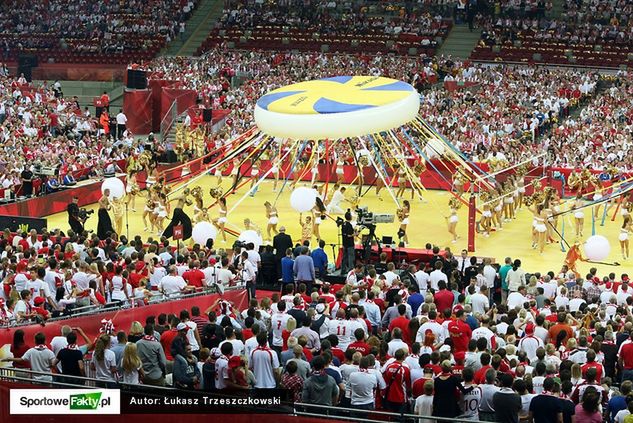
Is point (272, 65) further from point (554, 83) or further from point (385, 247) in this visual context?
point (385, 247)

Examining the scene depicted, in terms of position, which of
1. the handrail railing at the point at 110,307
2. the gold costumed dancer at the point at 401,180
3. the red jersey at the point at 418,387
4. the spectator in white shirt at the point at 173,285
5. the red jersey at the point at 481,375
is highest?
the gold costumed dancer at the point at 401,180

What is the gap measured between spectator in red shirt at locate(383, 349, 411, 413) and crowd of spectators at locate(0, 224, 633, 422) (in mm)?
14

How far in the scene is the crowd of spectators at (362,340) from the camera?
44.8 feet

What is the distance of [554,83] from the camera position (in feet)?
138

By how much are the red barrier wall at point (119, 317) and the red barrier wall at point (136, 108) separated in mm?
22661

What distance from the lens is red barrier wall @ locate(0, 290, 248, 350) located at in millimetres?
16656

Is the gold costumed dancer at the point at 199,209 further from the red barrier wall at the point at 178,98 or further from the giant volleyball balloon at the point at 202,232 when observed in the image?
the red barrier wall at the point at 178,98

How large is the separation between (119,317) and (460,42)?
106 feet

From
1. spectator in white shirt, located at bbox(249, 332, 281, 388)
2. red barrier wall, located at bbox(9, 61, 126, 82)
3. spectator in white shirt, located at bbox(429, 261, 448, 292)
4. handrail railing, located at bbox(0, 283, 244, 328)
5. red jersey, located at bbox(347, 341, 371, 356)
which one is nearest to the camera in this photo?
spectator in white shirt, located at bbox(249, 332, 281, 388)

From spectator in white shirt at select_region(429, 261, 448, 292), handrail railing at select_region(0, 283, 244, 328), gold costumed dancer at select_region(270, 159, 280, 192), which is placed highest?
gold costumed dancer at select_region(270, 159, 280, 192)

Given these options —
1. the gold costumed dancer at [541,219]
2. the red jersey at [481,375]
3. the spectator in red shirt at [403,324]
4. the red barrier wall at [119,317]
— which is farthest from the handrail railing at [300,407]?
the gold costumed dancer at [541,219]

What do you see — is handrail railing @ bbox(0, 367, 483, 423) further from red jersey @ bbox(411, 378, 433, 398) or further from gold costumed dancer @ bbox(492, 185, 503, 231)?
gold costumed dancer @ bbox(492, 185, 503, 231)

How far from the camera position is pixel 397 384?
14.2 metres

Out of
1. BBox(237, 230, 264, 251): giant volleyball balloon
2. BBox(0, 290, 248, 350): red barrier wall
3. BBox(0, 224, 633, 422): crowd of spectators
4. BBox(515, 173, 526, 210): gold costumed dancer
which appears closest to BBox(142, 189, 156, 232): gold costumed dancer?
BBox(237, 230, 264, 251): giant volleyball balloon
